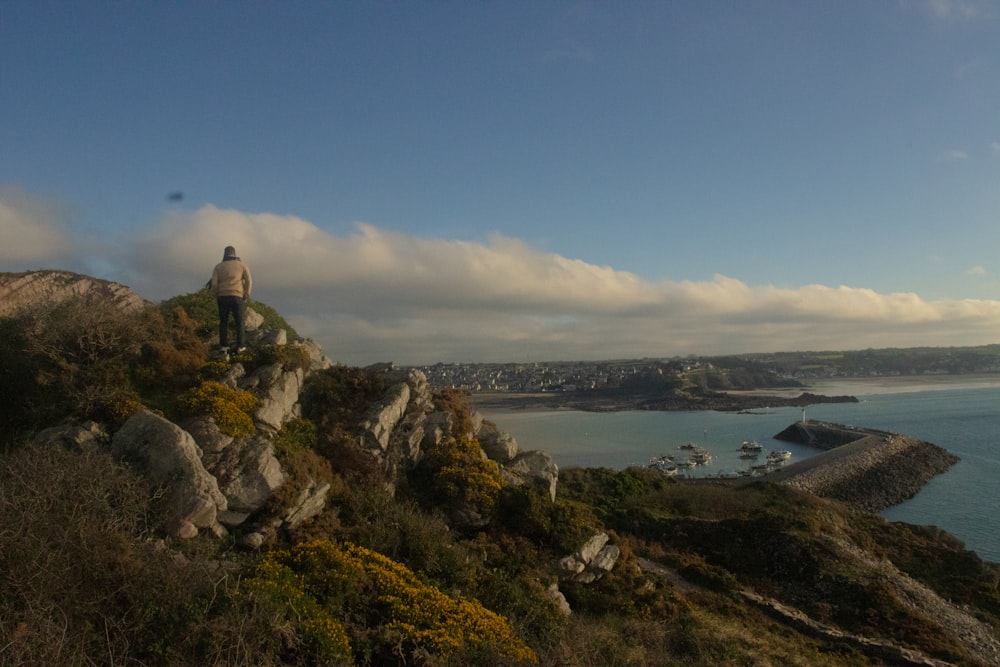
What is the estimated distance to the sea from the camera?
4022 cm

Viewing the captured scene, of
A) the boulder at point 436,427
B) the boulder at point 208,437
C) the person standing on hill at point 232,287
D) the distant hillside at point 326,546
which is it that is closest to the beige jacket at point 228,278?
the person standing on hill at point 232,287

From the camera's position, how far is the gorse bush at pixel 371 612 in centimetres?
742

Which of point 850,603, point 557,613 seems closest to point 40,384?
point 557,613

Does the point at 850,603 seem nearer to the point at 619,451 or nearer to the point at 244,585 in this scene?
the point at 244,585

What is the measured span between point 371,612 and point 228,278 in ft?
32.6

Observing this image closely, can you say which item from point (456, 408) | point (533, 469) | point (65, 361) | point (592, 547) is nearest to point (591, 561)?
point (592, 547)

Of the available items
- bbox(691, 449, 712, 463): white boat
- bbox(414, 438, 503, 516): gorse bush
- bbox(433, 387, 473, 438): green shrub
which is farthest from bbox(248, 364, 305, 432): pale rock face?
bbox(691, 449, 712, 463): white boat

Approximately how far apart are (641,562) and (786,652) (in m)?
6.59

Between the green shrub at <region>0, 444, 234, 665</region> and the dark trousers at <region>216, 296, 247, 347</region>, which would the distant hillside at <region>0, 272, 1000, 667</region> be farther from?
the dark trousers at <region>216, 296, 247, 347</region>

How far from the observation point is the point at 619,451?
65.1 metres

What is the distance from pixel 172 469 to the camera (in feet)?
32.7

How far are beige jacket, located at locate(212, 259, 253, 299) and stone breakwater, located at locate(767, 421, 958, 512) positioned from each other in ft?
139

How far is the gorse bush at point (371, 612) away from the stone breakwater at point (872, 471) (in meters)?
42.1

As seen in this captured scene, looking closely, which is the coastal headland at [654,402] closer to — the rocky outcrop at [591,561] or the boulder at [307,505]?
the rocky outcrop at [591,561]
